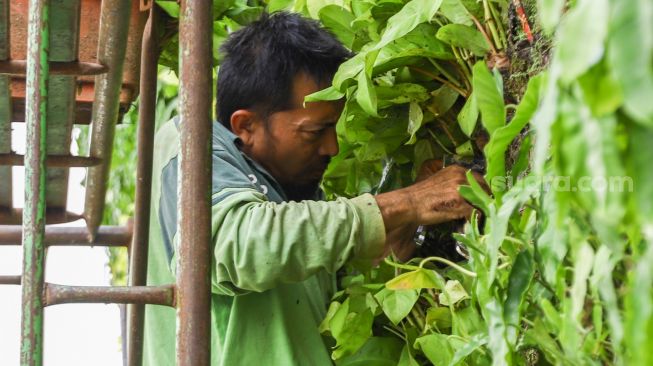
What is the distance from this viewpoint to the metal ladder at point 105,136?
5.45 ft

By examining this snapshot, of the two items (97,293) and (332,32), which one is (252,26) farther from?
(97,293)

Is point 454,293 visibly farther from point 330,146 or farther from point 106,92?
point 106,92

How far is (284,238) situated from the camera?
6.52ft

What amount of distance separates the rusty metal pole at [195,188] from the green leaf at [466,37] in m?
0.53

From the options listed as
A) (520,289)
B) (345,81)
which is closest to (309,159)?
(345,81)

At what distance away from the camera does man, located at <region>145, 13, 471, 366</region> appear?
2.00m

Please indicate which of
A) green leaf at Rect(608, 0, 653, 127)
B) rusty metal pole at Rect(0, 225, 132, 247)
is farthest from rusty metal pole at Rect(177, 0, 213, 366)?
rusty metal pole at Rect(0, 225, 132, 247)

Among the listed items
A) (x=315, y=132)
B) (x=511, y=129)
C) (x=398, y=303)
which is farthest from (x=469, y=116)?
(x=511, y=129)

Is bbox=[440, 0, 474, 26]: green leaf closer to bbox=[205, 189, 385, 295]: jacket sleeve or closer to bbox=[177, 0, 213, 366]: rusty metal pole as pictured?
bbox=[205, 189, 385, 295]: jacket sleeve

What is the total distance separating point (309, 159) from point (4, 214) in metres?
0.80

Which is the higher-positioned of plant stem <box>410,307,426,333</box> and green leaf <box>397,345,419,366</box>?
plant stem <box>410,307,426,333</box>

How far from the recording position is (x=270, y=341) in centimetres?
224

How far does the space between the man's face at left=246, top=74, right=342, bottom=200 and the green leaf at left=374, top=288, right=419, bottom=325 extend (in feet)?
1.46

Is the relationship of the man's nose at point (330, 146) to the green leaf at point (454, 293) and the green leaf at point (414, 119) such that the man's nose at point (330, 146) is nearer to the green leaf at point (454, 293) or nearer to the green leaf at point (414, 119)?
the green leaf at point (414, 119)
